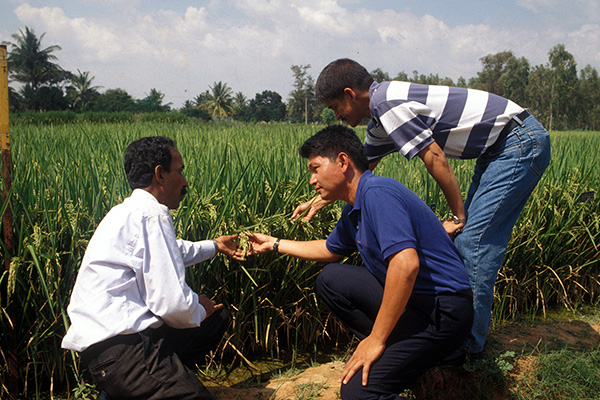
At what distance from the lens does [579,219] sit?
327 cm

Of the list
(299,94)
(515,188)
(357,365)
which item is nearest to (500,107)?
(515,188)

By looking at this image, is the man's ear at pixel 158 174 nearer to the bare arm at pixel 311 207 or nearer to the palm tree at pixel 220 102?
the bare arm at pixel 311 207

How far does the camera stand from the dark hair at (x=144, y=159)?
162 cm

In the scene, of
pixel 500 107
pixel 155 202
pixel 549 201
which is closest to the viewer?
pixel 155 202

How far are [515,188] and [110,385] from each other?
1838 mm

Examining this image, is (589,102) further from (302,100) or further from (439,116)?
(439,116)

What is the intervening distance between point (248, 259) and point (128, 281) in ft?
2.95

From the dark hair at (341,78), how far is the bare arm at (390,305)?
915mm

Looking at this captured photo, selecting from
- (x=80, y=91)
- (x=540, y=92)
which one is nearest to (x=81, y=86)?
(x=80, y=91)

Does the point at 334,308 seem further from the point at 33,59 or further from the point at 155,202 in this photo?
the point at 33,59

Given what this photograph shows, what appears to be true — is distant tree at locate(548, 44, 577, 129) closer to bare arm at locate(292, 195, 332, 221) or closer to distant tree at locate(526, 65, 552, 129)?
distant tree at locate(526, 65, 552, 129)

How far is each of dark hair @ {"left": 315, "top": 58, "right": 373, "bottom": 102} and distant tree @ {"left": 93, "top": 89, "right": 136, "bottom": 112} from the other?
53171 millimetres

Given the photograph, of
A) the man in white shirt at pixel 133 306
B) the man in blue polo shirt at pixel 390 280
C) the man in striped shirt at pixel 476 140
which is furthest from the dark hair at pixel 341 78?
the man in white shirt at pixel 133 306

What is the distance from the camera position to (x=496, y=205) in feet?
6.77
